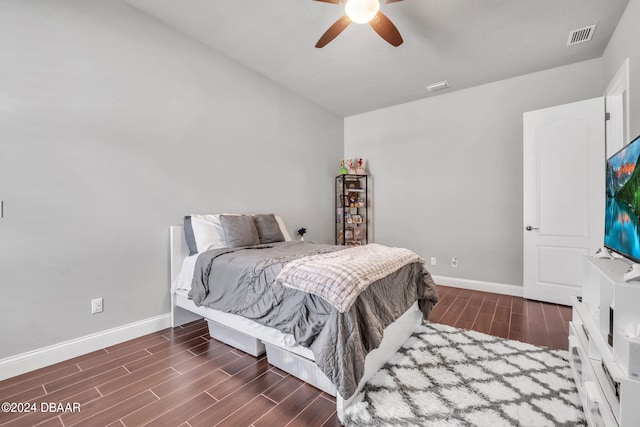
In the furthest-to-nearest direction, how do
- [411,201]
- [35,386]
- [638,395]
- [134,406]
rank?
[411,201], [35,386], [134,406], [638,395]

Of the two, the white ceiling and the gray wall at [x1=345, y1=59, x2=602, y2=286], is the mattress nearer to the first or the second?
the white ceiling

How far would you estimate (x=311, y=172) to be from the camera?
454 centimetres

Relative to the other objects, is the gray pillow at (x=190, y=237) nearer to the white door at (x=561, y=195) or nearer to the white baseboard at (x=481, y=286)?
the white baseboard at (x=481, y=286)

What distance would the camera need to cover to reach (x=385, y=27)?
2.27 meters

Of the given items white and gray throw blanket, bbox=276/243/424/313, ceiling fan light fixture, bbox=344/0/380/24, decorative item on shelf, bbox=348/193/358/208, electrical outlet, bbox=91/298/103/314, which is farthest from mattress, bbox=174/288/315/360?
decorative item on shelf, bbox=348/193/358/208

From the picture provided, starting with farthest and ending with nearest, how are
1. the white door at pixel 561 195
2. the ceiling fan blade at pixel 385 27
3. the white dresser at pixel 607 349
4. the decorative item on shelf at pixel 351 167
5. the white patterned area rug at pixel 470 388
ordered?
the decorative item on shelf at pixel 351 167, the white door at pixel 561 195, the ceiling fan blade at pixel 385 27, the white patterned area rug at pixel 470 388, the white dresser at pixel 607 349

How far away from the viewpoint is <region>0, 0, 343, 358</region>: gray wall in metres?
1.93

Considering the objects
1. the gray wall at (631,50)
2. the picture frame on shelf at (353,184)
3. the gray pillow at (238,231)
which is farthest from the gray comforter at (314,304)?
the picture frame on shelf at (353,184)

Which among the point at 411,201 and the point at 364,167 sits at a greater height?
the point at 364,167

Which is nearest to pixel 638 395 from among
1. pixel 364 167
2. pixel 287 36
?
pixel 287 36

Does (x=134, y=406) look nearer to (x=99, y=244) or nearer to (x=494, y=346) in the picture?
(x=99, y=244)

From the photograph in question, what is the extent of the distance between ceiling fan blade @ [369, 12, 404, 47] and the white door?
2.16 m

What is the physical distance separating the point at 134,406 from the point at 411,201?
4058 mm

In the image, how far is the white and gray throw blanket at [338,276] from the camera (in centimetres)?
152
